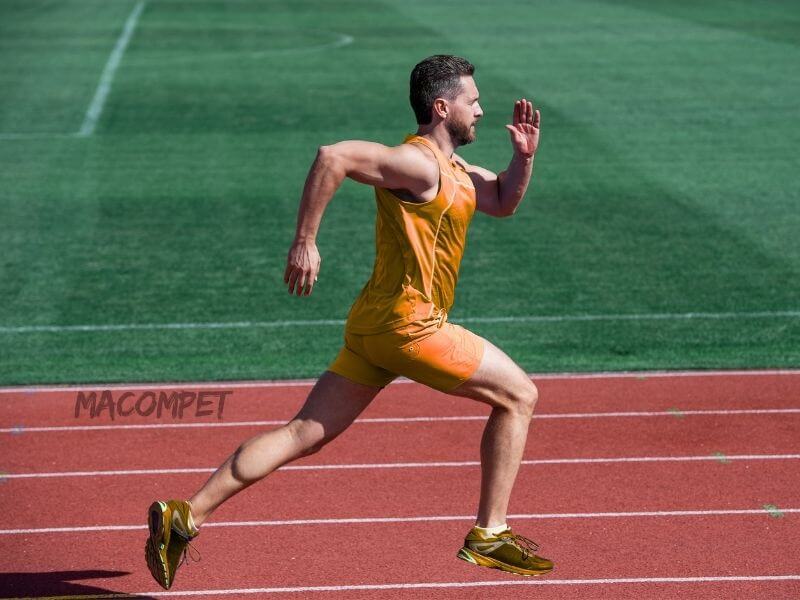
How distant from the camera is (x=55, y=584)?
5793 mm

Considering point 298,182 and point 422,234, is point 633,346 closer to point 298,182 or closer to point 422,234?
point 422,234

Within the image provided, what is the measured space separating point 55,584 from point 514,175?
2591mm

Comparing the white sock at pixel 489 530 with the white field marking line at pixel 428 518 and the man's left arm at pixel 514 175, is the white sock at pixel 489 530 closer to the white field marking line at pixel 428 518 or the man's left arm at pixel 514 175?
the white field marking line at pixel 428 518

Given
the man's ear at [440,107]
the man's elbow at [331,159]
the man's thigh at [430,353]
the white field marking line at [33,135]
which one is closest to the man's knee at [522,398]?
the man's thigh at [430,353]

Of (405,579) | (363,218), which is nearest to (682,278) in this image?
(363,218)

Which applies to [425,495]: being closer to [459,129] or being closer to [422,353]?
[422,353]

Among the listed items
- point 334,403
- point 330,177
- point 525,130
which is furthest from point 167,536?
point 525,130

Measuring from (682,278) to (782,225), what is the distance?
210cm

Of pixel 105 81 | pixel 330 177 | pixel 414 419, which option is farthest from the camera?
pixel 105 81

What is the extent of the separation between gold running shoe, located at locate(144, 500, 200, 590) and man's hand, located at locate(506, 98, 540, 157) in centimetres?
195

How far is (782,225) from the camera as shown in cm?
1270

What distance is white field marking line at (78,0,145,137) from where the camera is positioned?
1783 centimetres

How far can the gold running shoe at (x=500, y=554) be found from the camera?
537 cm

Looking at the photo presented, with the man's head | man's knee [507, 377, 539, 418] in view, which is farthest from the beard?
man's knee [507, 377, 539, 418]
